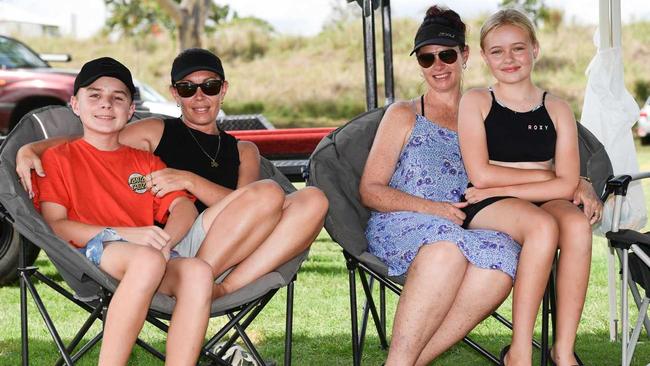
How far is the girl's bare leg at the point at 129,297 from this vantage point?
90.6 inches

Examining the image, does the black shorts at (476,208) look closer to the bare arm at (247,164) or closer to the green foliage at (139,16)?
the bare arm at (247,164)

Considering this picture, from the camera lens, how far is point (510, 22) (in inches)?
111

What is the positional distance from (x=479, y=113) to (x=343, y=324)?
4.25 feet

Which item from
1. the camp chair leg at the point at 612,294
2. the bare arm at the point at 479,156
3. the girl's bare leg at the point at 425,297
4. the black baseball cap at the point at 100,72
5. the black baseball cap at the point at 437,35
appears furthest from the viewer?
the camp chair leg at the point at 612,294

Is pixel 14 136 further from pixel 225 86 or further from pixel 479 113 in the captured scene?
pixel 479 113

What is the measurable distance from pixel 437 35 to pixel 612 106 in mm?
879

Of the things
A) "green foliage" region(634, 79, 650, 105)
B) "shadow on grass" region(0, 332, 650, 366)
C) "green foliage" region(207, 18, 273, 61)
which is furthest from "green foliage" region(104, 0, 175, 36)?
"shadow on grass" region(0, 332, 650, 366)

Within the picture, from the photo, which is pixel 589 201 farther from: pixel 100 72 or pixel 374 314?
pixel 100 72

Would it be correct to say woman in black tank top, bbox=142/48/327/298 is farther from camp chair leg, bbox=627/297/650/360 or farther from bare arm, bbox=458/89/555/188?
camp chair leg, bbox=627/297/650/360

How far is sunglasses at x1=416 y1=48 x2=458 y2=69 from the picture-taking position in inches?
→ 115

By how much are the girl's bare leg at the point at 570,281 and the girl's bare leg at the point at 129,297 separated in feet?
3.24

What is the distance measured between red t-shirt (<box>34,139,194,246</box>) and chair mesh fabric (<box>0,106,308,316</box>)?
0.08 m

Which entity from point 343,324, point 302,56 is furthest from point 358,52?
point 343,324

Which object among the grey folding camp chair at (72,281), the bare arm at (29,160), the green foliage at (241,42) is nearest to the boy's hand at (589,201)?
the grey folding camp chair at (72,281)
